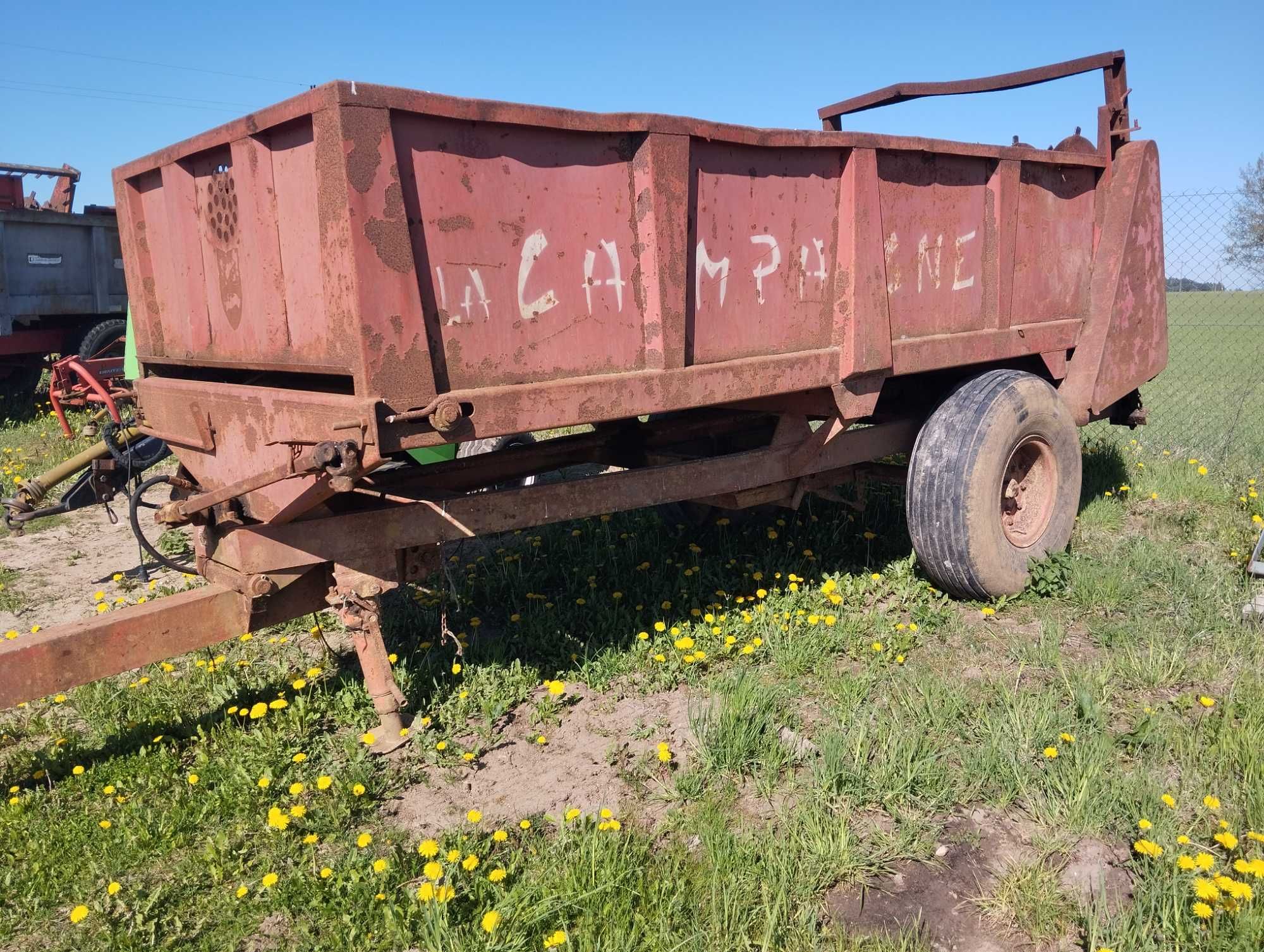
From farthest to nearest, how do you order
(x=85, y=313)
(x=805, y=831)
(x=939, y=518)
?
(x=85, y=313) → (x=939, y=518) → (x=805, y=831)

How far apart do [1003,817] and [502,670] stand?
1793 mm

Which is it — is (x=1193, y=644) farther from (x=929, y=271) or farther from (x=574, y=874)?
(x=574, y=874)

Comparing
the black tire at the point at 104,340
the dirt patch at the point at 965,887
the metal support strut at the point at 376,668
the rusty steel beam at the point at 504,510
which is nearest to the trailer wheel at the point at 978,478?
the rusty steel beam at the point at 504,510

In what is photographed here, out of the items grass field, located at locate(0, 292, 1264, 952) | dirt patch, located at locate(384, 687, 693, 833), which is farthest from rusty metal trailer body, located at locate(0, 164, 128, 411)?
dirt patch, located at locate(384, 687, 693, 833)

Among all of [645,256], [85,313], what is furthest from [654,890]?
[85,313]

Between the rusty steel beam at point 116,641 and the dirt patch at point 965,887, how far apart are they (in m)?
2.01

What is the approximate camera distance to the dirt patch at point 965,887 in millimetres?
2363

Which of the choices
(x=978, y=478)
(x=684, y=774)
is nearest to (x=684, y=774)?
(x=684, y=774)

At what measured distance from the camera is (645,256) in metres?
3.05

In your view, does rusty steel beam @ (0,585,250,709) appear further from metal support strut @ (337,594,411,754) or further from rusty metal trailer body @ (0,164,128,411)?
rusty metal trailer body @ (0,164,128,411)

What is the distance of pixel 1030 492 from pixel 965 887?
257 cm

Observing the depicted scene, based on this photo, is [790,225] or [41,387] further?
[41,387]

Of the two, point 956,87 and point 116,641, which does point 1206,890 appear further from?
point 956,87

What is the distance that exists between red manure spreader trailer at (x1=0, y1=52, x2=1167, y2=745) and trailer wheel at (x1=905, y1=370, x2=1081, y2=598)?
14 millimetres
